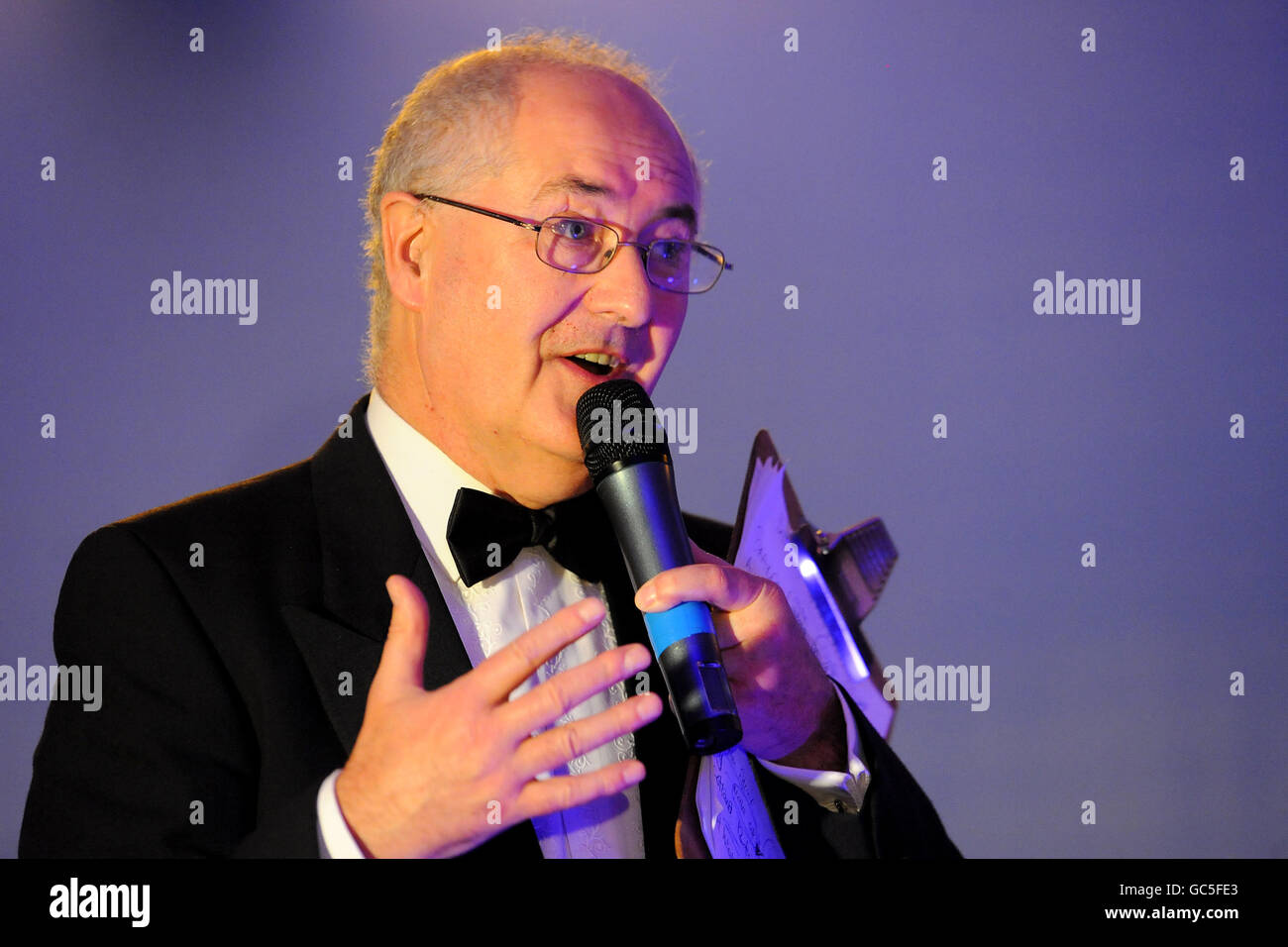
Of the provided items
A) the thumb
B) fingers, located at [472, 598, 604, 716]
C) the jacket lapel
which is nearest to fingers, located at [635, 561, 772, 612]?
fingers, located at [472, 598, 604, 716]

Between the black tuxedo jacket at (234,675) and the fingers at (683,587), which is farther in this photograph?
the black tuxedo jacket at (234,675)

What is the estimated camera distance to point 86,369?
7.39ft

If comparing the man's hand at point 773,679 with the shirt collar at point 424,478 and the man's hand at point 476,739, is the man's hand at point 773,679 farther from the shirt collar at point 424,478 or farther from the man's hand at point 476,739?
the shirt collar at point 424,478

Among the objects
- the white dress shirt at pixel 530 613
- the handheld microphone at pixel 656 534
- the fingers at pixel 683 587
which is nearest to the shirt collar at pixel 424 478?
the white dress shirt at pixel 530 613

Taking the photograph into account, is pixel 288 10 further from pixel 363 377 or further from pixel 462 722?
pixel 462 722

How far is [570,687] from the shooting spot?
4.33 ft

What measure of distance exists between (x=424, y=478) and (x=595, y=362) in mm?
371

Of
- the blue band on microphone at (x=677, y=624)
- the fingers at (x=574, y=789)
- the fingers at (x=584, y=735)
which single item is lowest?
the fingers at (x=574, y=789)

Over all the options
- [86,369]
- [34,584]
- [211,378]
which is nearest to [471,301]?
[211,378]

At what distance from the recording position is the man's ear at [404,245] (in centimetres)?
203

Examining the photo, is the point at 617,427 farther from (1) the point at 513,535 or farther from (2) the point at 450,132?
(2) the point at 450,132

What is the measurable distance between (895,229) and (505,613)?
129 centimetres

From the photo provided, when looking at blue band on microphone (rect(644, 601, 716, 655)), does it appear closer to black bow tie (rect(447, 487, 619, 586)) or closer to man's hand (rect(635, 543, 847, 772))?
man's hand (rect(635, 543, 847, 772))

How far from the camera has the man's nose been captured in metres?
1.88
